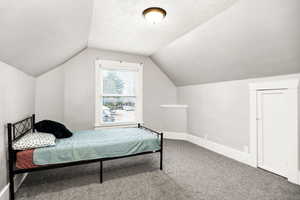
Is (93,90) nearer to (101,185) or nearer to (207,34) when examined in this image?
(101,185)

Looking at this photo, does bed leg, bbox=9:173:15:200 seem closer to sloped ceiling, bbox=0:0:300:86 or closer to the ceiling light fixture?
sloped ceiling, bbox=0:0:300:86

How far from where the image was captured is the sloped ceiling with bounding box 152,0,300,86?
1.80m

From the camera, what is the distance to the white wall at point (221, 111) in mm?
2987

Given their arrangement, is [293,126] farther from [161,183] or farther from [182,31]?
[182,31]

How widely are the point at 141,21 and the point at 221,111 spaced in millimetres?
2561

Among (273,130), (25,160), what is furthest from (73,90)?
(273,130)

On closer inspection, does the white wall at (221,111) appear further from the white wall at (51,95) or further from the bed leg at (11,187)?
the bed leg at (11,187)

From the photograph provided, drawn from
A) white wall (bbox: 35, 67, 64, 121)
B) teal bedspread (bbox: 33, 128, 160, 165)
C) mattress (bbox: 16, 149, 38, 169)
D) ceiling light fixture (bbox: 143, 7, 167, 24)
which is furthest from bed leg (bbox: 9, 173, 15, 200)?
ceiling light fixture (bbox: 143, 7, 167, 24)

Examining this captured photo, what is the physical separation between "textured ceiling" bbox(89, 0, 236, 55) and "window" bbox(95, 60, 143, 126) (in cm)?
65

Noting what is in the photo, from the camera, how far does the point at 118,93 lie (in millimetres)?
4137

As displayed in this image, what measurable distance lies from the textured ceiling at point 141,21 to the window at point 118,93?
2.12 ft

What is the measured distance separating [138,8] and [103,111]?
269 centimetres

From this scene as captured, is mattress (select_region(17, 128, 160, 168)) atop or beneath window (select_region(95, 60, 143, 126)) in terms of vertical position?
beneath

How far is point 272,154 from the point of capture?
2.58m
